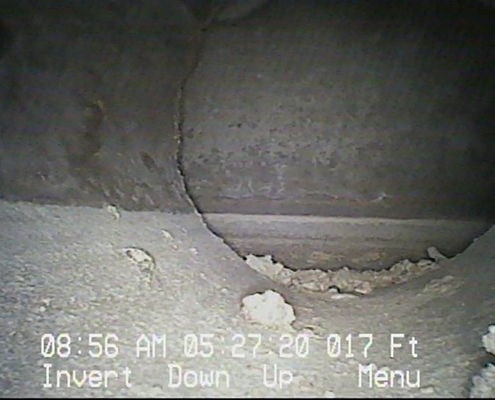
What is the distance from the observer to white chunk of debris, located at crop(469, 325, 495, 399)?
3.51 ft

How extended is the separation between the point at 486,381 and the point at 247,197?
1011mm

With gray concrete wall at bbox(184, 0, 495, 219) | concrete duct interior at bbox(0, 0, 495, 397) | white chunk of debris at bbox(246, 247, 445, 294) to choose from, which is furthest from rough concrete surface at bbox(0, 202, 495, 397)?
gray concrete wall at bbox(184, 0, 495, 219)

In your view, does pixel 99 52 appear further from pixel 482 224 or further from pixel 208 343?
pixel 482 224

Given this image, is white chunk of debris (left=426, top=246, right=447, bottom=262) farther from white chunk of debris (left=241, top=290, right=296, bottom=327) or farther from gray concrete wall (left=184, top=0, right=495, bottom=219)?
white chunk of debris (left=241, top=290, right=296, bottom=327)

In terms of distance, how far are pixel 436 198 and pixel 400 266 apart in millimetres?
247

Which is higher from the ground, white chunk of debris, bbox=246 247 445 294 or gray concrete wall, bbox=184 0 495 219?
gray concrete wall, bbox=184 0 495 219

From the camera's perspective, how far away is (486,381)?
1.13 meters

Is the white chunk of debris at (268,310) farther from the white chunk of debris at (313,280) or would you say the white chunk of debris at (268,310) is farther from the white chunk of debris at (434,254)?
the white chunk of debris at (434,254)

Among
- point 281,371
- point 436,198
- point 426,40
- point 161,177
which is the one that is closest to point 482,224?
point 436,198

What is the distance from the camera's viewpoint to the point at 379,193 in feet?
6.62

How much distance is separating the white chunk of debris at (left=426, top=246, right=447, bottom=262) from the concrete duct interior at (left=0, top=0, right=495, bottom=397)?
2cm

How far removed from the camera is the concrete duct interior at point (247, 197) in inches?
46.8

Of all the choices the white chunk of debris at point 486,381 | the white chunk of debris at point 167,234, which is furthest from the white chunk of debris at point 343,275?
the white chunk of debris at point 486,381

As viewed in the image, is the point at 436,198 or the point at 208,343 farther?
the point at 436,198
